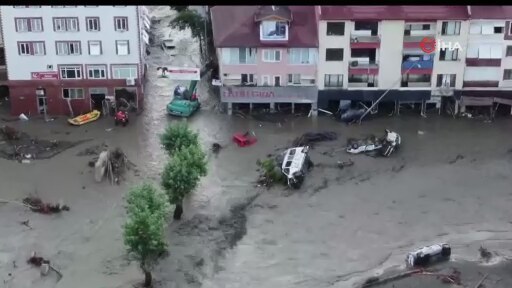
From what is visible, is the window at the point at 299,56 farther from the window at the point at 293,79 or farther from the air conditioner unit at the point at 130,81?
the air conditioner unit at the point at 130,81

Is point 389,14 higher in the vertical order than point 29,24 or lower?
higher

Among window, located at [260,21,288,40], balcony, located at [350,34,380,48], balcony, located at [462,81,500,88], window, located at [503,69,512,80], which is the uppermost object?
window, located at [260,21,288,40]

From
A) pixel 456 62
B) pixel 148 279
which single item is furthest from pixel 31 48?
pixel 456 62

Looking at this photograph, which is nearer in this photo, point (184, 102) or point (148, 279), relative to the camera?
point (148, 279)

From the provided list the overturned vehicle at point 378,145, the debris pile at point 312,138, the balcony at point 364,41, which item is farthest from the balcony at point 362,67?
the overturned vehicle at point 378,145

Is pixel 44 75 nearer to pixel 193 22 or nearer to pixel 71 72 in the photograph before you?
pixel 71 72

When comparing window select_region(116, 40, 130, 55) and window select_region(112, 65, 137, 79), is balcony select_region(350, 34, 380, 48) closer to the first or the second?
window select_region(112, 65, 137, 79)

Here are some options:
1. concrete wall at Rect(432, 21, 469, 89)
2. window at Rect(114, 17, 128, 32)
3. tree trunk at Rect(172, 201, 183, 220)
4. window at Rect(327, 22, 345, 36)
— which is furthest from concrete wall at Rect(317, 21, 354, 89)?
tree trunk at Rect(172, 201, 183, 220)
